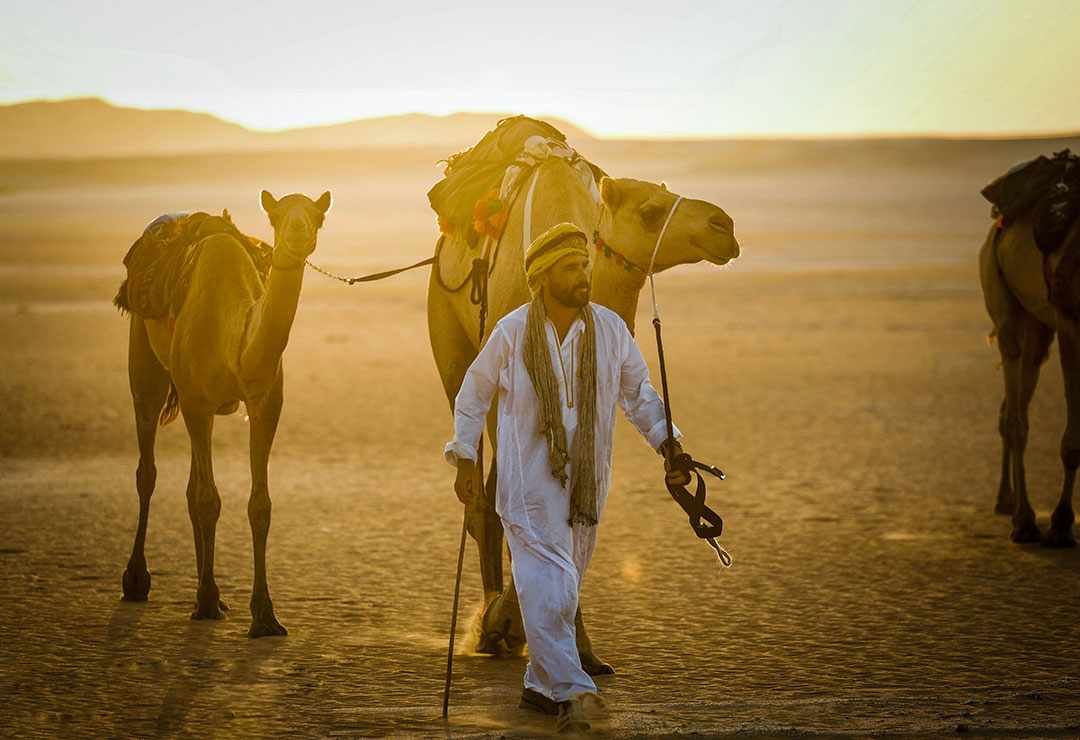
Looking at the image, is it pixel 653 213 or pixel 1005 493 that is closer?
pixel 653 213

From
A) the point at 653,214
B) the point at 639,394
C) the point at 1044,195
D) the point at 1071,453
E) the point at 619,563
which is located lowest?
the point at 619,563

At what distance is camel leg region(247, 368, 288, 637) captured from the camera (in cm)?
681

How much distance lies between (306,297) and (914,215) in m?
53.2

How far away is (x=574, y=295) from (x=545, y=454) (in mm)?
643

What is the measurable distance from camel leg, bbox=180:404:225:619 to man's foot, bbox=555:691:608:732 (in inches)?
101

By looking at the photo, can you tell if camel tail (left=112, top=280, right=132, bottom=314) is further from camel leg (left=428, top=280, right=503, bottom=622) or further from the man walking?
the man walking

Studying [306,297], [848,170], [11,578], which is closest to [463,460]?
[11,578]

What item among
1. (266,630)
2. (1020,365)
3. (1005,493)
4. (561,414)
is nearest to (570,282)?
(561,414)

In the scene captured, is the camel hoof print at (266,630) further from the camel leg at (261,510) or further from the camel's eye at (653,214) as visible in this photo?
the camel's eye at (653,214)

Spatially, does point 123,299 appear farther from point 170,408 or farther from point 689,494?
point 689,494

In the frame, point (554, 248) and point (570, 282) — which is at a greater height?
point (554, 248)

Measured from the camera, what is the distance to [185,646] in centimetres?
662

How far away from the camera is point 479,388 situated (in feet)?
18.4

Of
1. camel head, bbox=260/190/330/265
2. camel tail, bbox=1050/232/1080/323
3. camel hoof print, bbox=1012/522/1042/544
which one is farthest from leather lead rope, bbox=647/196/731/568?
camel tail, bbox=1050/232/1080/323
